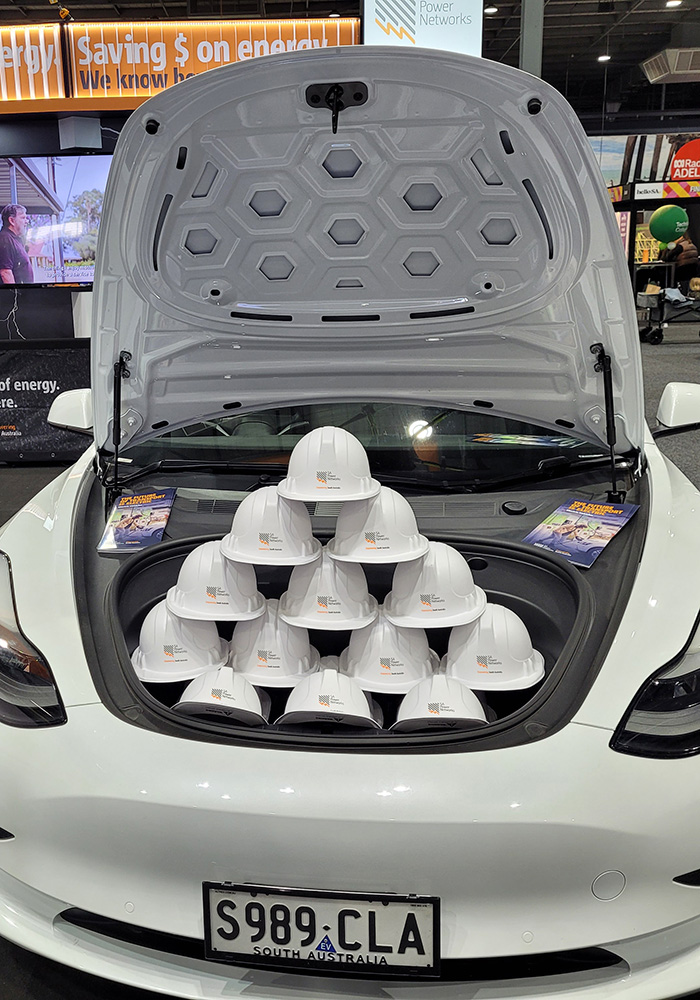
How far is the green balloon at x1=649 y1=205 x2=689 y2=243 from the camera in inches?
495

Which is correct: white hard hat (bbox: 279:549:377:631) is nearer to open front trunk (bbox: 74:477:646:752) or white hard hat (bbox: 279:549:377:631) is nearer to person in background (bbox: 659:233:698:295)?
open front trunk (bbox: 74:477:646:752)

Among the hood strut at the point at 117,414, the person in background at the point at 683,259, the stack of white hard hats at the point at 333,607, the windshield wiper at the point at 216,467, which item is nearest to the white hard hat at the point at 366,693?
the stack of white hard hats at the point at 333,607

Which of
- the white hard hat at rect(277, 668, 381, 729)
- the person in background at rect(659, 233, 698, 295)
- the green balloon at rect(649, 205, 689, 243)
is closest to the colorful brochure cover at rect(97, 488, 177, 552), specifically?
the white hard hat at rect(277, 668, 381, 729)

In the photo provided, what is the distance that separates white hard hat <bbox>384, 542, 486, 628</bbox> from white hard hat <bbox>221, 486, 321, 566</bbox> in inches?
7.3

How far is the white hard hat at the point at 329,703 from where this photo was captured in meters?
1.39

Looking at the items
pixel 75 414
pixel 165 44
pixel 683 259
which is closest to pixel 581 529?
pixel 75 414

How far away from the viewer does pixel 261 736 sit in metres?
1.29

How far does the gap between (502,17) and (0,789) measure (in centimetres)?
1404

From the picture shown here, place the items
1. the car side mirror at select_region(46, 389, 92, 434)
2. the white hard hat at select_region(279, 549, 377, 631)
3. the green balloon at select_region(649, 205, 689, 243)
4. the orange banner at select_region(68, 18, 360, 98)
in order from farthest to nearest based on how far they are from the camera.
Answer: the green balloon at select_region(649, 205, 689, 243) < the orange banner at select_region(68, 18, 360, 98) < the car side mirror at select_region(46, 389, 92, 434) < the white hard hat at select_region(279, 549, 377, 631)

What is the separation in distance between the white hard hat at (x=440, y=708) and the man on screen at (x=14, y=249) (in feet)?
20.8

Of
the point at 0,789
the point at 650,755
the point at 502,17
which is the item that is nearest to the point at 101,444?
the point at 0,789

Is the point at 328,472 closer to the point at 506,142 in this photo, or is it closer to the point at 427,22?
the point at 506,142

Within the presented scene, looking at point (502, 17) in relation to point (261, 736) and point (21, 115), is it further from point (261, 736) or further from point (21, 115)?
point (261, 736)

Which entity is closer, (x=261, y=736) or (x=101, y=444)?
(x=261, y=736)
